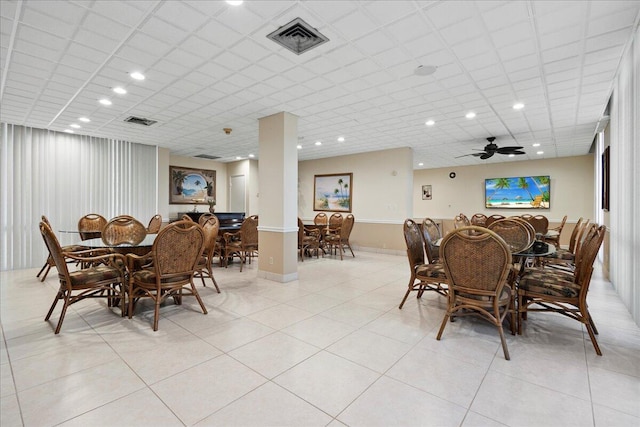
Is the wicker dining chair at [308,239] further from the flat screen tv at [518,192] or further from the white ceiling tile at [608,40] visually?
the flat screen tv at [518,192]

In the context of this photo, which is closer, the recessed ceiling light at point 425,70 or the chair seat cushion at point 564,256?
the recessed ceiling light at point 425,70

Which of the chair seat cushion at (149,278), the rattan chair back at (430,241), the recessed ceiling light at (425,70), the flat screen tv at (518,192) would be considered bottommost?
the chair seat cushion at (149,278)

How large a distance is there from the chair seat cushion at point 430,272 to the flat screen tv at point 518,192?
7.62 meters

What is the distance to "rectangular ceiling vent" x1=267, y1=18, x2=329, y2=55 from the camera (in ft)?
8.39

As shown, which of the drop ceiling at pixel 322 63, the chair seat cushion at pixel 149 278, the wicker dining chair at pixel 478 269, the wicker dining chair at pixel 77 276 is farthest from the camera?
the chair seat cushion at pixel 149 278

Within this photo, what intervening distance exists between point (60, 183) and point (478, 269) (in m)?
7.77

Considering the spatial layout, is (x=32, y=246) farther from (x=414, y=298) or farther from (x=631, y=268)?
(x=631, y=268)

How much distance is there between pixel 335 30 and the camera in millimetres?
2609

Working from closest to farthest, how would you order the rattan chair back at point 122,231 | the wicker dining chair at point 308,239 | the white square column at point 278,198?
the rattan chair back at point 122,231 → the white square column at point 278,198 → the wicker dining chair at point 308,239

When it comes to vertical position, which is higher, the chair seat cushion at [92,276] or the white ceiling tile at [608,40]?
the white ceiling tile at [608,40]

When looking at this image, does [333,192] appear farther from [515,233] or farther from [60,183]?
[60,183]

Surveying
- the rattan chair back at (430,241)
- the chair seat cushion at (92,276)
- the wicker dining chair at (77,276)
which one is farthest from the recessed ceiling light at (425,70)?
the chair seat cushion at (92,276)

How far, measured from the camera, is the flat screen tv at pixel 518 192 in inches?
343

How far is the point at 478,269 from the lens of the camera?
7.72 ft
